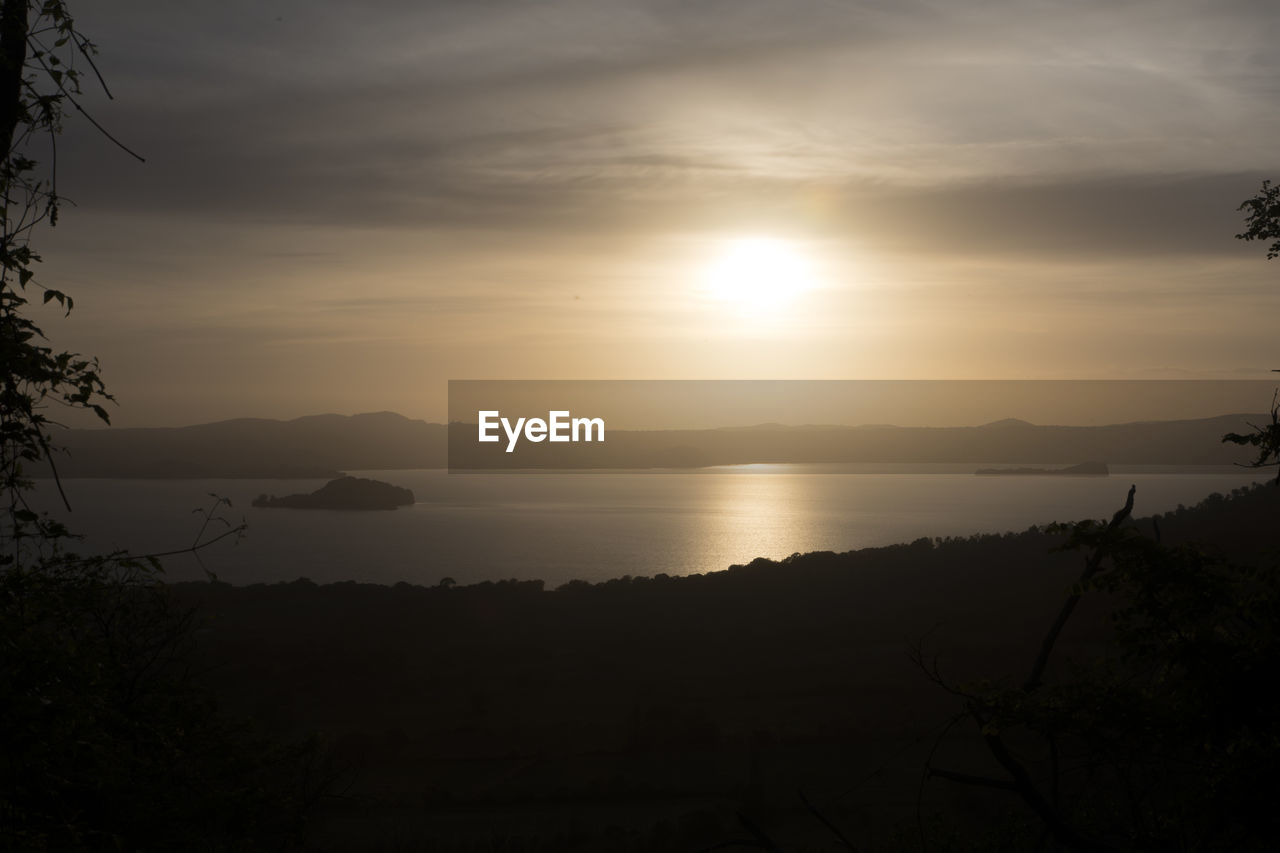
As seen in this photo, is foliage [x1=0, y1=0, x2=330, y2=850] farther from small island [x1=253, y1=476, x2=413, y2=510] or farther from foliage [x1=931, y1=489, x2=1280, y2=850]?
small island [x1=253, y1=476, x2=413, y2=510]

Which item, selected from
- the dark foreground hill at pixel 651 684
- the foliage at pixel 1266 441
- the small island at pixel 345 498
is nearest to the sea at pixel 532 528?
the small island at pixel 345 498

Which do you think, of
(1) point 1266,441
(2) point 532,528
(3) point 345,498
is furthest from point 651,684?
(3) point 345,498

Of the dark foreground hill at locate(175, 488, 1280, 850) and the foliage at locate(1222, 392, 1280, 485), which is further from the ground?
the foliage at locate(1222, 392, 1280, 485)

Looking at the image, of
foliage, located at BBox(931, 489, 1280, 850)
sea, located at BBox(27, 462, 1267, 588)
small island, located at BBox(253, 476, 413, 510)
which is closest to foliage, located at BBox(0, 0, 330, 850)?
foliage, located at BBox(931, 489, 1280, 850)

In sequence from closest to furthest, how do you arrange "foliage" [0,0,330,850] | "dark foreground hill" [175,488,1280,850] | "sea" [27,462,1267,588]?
"foliage" [0,0,330,850], "dark foreground hill" [175,488,1280,850], "sea" [27,462,1267,588]

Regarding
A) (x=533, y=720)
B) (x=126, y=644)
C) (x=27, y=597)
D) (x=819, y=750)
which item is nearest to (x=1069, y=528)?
(x=27, y=597)

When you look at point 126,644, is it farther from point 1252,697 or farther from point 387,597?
point 387,597
